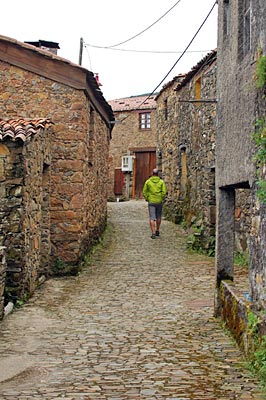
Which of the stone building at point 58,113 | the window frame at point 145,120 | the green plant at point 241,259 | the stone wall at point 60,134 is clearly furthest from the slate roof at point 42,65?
the window frame at point 145,120

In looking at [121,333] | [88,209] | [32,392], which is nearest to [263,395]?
[32,392]

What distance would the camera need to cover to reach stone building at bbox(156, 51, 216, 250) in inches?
527

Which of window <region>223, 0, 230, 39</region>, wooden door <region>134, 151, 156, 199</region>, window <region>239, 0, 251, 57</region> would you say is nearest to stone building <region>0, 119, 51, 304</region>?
window <region>223, 0, 230, 39</region>

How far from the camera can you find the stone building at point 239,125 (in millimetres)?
5188

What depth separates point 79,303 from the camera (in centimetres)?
859

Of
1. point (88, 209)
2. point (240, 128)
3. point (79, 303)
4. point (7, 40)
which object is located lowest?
point (79, 303)

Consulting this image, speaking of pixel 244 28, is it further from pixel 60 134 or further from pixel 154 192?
pixel 154 192

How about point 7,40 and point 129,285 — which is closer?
point 129,285

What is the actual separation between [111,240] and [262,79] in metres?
10.4

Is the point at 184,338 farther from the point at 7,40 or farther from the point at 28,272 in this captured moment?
the point at 7,40

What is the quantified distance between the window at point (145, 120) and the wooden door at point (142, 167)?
1.53 metres

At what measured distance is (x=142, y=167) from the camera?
27938 mm

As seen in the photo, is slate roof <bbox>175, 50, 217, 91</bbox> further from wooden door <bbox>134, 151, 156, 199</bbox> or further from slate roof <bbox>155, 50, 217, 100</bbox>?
wooden door <bbox>134, 151, 156, 199</bbox>

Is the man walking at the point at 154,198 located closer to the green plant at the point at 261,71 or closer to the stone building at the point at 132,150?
the green plant at the point at 261,71
